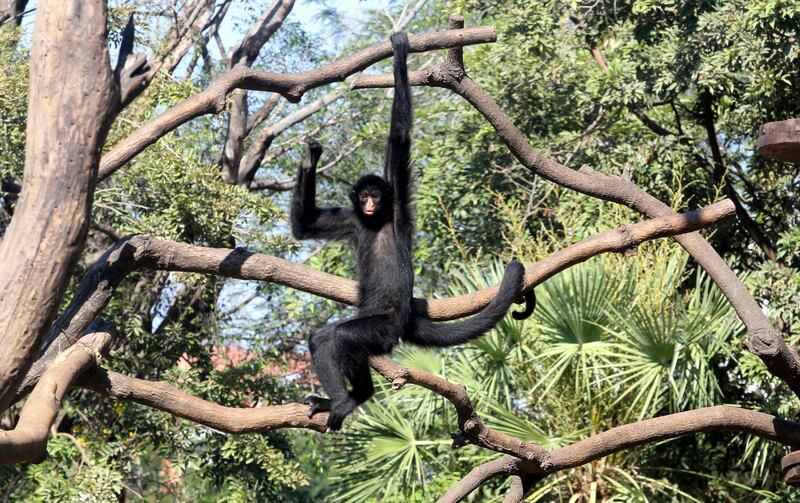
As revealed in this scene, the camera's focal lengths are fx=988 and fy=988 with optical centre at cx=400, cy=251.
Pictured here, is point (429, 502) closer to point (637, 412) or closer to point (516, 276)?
point (637, 412)

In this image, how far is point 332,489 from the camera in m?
10.0

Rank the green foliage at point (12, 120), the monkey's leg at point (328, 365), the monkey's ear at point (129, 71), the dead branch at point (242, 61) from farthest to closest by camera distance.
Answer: the dead branch at point (242, 61), the green foliage at point (12, 120), the monkey's leg at point (328, 365), the monkey's ear at point (129, 71)

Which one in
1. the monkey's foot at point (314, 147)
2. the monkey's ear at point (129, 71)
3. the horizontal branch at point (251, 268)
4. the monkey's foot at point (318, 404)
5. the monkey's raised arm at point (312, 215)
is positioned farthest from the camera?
the monkey's raised arm at point (312, 215)

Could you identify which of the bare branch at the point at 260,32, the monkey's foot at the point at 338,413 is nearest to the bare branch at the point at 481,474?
the monkey's foot at the point at 338,413

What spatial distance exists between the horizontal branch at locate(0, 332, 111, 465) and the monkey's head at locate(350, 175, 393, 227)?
2035mm

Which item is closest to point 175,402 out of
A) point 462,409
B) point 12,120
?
point 462,409

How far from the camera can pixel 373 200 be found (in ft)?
20.4

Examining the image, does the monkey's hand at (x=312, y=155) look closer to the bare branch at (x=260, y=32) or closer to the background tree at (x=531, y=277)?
the background tree at (x=531, y=277)

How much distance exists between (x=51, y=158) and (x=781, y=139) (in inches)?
135

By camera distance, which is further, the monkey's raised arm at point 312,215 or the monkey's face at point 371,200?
the monkey's face at point 371,200

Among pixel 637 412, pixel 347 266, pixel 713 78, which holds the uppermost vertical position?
pixel 713 78

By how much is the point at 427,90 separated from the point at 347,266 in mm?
5055

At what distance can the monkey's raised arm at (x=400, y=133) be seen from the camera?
5145 mm

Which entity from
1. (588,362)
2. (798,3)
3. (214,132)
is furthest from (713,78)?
(214,132)
